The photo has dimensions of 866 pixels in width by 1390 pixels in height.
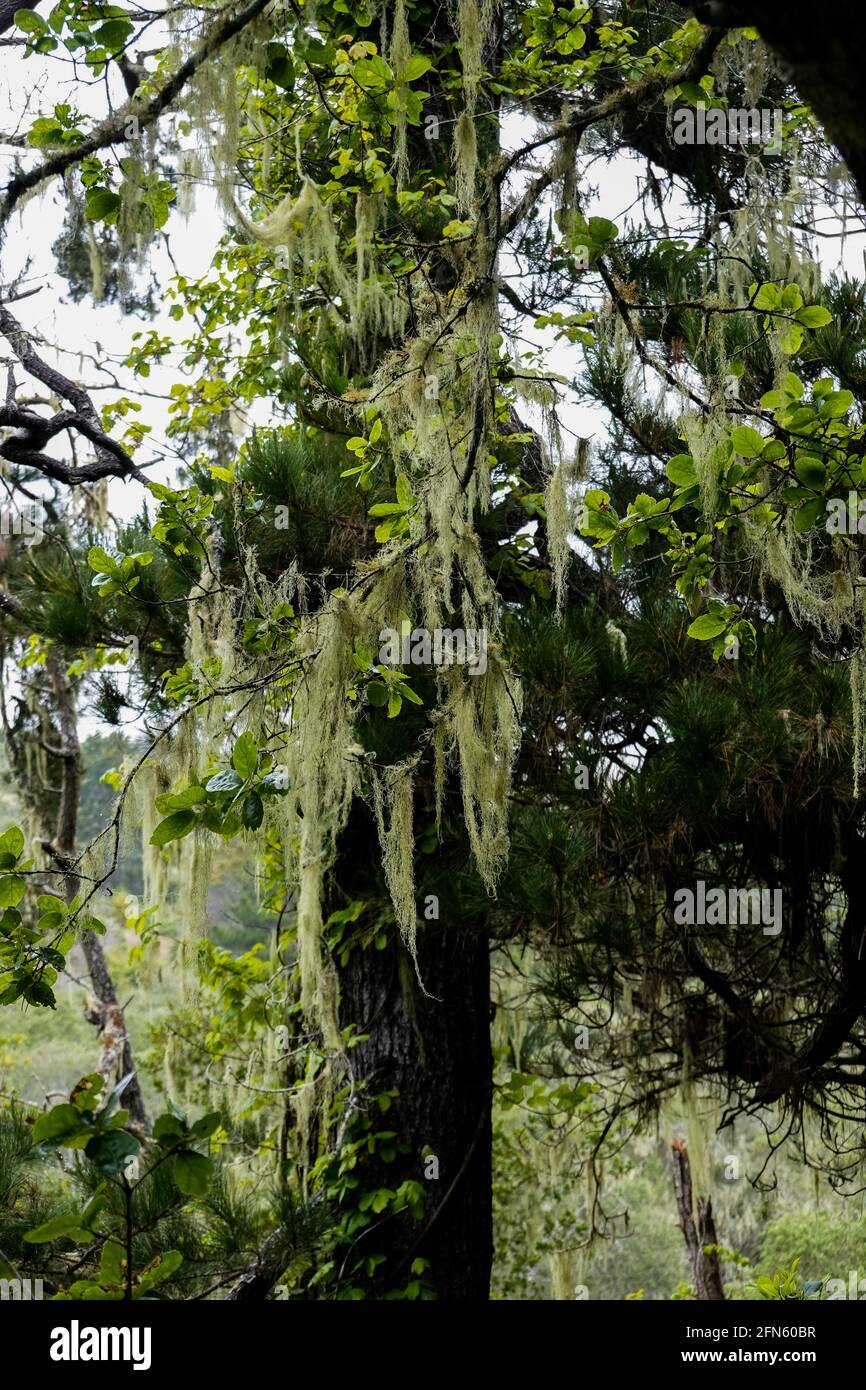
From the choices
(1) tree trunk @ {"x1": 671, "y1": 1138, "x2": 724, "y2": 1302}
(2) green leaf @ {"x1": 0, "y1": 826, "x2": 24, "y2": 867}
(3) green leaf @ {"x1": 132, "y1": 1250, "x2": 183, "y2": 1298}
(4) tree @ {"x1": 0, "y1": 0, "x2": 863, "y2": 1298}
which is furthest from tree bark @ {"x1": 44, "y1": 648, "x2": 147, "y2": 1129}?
(3) green leaf @ {"x1": 132, "y1": 1250, "x2": 183, "y2": 1298}

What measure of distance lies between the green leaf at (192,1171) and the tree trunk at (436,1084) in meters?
2.61

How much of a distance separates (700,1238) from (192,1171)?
674cm

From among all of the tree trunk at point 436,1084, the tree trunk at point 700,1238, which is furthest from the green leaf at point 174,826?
the tree trunk at point 700,1238

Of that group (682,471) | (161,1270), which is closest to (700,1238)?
(682,471)

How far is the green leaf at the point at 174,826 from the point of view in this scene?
7.06ft

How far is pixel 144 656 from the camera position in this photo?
13.6 feet

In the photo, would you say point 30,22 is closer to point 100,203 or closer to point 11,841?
point 100,203

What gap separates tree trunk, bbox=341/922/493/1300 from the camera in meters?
4.17

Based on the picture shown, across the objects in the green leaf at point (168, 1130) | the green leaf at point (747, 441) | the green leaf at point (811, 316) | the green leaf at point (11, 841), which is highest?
the green leaf at point (811, 316)

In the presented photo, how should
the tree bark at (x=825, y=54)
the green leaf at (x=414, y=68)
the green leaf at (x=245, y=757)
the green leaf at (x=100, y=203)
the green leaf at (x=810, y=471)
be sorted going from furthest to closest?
the green leaf at (x=100, y=203), the green leaf at (x=414, y=68), the green leaf at (x=810, y=471), the green leaf at (x=245, y=757), the tree bark at (x=825, y=54)

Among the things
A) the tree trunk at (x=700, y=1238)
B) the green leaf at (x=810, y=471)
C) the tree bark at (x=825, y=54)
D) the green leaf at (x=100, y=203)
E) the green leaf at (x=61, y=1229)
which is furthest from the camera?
the tree trunk at (x=700, y=1238)

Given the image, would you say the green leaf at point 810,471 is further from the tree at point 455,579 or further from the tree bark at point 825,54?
the tree bark at point 825,54
